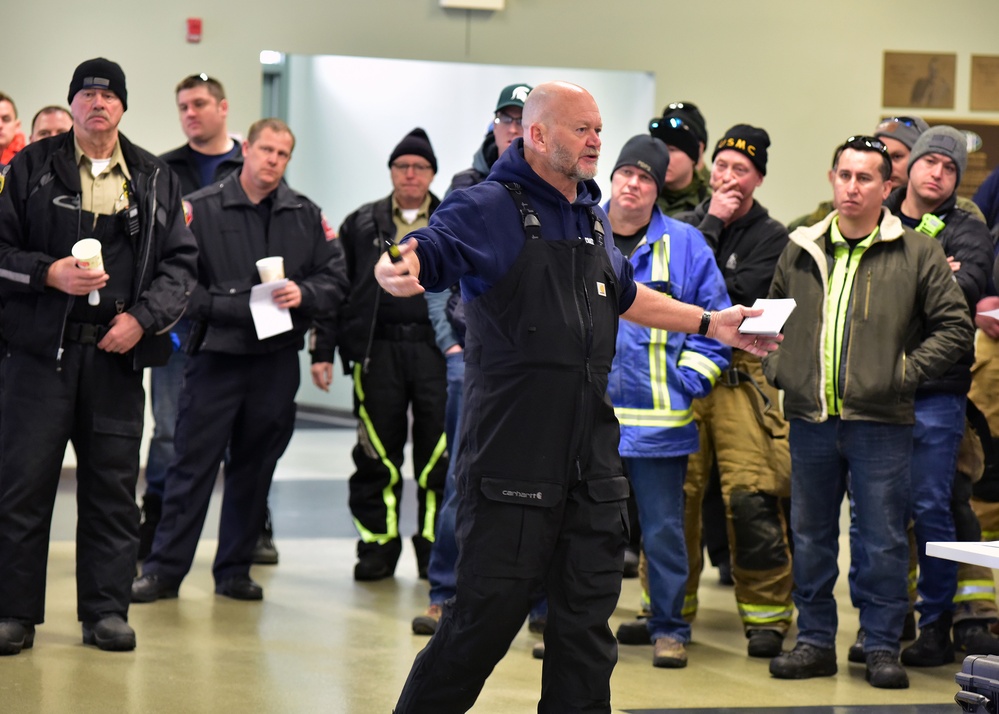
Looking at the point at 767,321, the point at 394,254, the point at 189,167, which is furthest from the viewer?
the point at 189,167

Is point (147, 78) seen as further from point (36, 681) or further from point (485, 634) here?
point (485, 634)

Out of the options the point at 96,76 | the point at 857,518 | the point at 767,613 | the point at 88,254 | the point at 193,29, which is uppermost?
the point at 193,29

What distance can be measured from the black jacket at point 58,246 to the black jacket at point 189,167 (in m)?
1.41

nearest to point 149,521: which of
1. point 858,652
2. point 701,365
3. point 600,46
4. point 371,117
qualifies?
point 701,365

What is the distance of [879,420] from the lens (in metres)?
4.50

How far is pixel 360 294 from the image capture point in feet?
20.2

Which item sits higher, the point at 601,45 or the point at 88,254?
the point at 601,45

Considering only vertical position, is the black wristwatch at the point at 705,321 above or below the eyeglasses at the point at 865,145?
below

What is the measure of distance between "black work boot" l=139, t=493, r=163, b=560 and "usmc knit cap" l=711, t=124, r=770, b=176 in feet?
9.80

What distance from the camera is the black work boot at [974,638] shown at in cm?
496

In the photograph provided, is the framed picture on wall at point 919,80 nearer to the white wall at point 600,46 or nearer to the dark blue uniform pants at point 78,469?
the white wall at point 600,46

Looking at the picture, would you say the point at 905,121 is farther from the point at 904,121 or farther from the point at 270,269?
the point at 270,269

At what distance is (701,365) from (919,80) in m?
5.13

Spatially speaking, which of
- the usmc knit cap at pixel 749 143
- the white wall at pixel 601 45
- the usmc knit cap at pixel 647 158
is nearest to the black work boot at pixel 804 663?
the usmc knit cap at pixel 647 158
